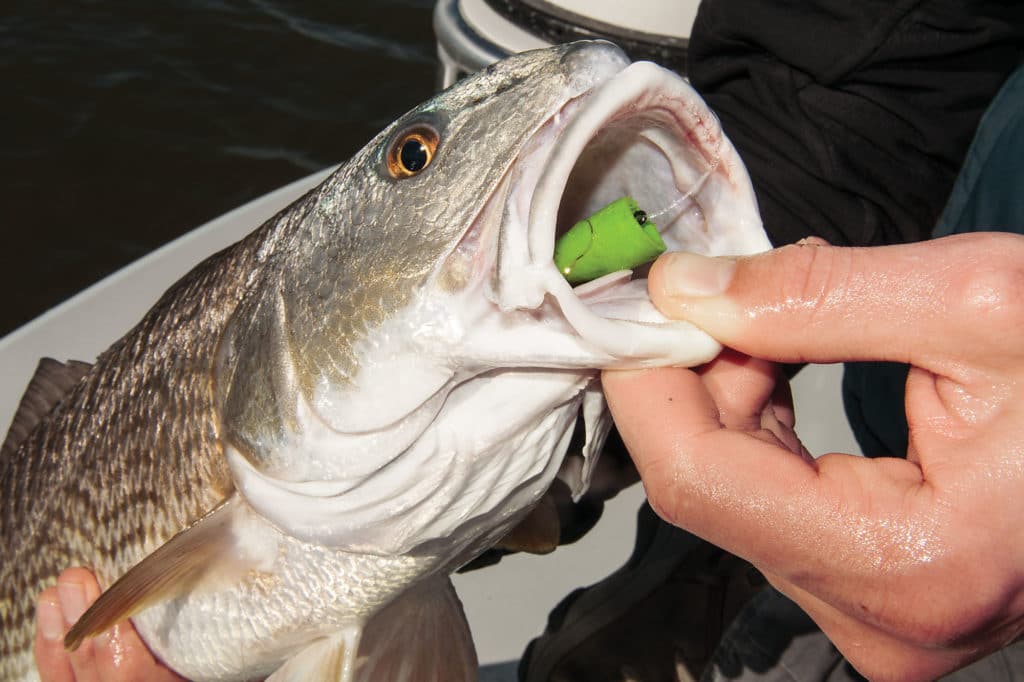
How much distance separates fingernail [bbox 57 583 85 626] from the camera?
81.7 inches

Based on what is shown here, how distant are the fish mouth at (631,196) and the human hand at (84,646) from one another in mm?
1394

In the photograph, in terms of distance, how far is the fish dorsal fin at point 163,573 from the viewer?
1730 millimetres

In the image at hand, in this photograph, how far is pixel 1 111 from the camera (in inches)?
302

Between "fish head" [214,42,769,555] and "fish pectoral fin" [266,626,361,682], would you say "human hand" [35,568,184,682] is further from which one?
"fish head" [214,42,769,555]

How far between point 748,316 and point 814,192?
1257 millimetres

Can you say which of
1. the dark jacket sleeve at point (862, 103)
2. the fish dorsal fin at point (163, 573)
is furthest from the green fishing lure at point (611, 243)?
the dark jacket sleeve at point (862, 103)

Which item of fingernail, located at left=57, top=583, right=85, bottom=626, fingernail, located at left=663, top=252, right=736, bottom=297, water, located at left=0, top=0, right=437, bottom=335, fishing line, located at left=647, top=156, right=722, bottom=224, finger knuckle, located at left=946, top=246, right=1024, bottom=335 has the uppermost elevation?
water, located at left=0, top=0, right=437, bottom=335

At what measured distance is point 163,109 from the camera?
7.93 meters

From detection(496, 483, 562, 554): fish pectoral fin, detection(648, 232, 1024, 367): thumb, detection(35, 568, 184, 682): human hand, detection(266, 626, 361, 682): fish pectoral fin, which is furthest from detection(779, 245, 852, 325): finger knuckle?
detection(35, 568, 184, 682): human hand

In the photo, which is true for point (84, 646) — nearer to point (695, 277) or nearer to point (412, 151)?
point (412, 151)

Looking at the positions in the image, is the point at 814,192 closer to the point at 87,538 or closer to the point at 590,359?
the point at 590,359

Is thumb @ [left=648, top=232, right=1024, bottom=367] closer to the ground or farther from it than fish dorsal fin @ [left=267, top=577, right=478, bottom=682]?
farther from it

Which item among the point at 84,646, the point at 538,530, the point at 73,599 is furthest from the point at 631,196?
the point at 84,646

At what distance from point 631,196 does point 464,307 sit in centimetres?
36
